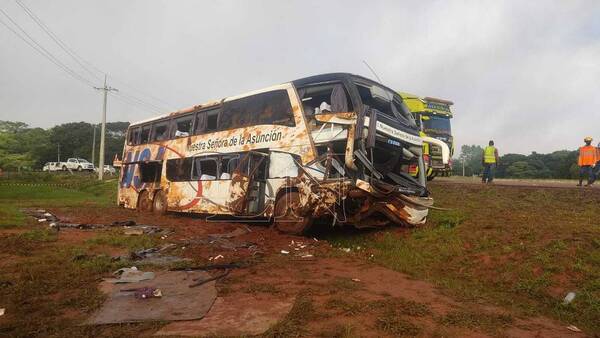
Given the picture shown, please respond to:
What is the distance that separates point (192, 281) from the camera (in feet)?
16.7

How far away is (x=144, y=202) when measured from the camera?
15.1 meters

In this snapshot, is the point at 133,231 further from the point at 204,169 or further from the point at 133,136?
the point at 133,136

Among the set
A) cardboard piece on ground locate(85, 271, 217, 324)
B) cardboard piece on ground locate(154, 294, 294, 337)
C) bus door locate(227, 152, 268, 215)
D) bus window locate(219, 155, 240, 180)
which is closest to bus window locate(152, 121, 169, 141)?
bus window locate(219, 155, 240, 180)

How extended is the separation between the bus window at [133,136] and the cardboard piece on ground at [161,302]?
37.9 ft

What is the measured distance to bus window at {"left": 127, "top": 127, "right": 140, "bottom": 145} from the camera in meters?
15.7

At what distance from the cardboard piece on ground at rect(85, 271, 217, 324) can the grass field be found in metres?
0.16

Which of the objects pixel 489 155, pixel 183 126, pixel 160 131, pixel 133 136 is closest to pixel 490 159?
pixel 489 155

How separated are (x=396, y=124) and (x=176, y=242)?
16.3 feet

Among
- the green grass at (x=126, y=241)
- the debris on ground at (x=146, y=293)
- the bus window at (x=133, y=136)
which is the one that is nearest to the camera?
the debris on ground at (x=146, y=293)

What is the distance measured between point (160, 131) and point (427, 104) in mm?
11165

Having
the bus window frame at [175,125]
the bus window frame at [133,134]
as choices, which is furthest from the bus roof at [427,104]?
the bus window frame at [133,134]

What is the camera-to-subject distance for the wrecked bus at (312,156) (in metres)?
7.74

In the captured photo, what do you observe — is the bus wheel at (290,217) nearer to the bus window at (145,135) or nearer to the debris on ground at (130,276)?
the debris on ground at (130,276)

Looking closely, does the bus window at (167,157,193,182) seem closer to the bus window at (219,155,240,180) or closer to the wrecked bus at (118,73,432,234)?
the wrecked bus at (118,73,432,234)
